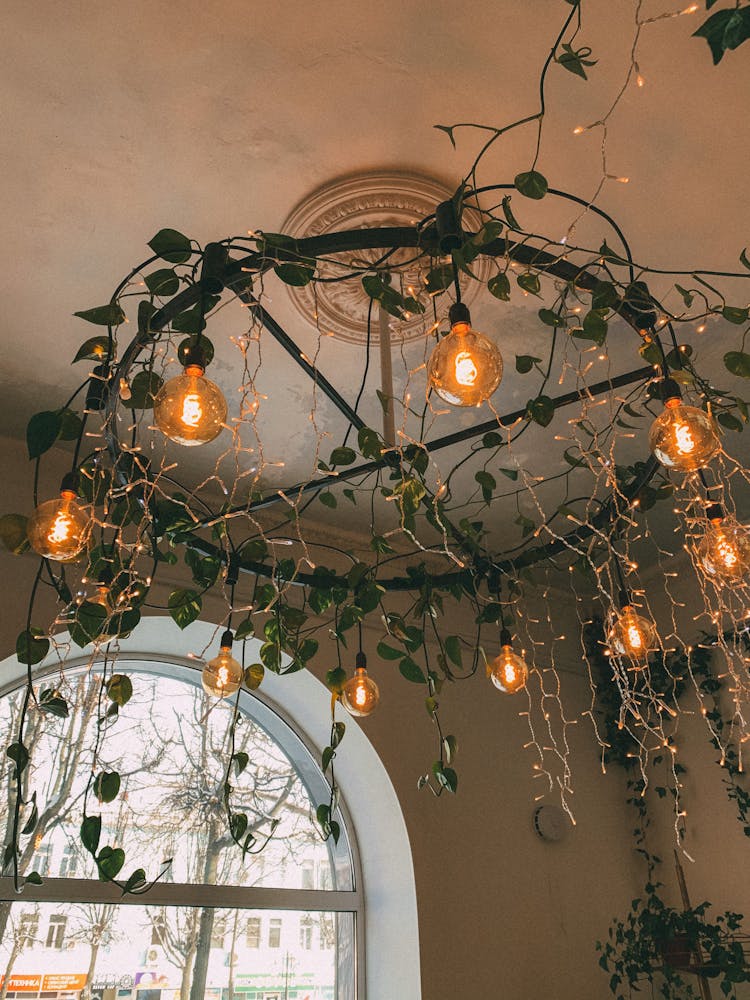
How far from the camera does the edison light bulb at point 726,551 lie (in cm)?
157

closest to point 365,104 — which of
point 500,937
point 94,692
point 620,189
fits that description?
point 620,189

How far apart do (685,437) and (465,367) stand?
39cm

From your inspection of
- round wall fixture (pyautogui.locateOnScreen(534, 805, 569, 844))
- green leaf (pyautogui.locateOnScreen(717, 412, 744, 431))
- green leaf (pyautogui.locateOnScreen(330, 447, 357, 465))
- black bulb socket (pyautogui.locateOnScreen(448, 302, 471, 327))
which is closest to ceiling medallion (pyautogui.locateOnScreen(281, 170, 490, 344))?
green leaf (pyautogui.locateOnScreen(330, 447, 357, 465))

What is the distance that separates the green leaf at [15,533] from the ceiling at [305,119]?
104 cm

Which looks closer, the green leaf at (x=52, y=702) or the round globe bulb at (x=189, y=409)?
the round globe bulb at (x=189, y=409)

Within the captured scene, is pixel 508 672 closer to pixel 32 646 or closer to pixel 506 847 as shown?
pixel 32 646

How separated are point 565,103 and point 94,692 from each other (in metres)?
2.74

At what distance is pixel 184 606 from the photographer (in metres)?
1.62

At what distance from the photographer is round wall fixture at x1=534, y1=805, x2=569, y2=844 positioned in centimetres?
344

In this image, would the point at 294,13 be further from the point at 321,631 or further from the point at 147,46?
the point at 321,631

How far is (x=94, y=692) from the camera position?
3.12 meters

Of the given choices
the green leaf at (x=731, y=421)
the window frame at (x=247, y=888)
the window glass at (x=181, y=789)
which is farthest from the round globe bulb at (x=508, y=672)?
the window frame at (x=247, y=888)

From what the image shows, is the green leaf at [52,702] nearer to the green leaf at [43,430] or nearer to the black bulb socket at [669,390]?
the green leaf at [43,430]

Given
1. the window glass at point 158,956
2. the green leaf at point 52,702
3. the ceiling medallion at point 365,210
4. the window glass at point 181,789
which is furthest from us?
the window glass at point 181,789
